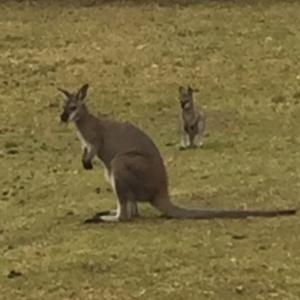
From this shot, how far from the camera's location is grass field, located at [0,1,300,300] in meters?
6.93

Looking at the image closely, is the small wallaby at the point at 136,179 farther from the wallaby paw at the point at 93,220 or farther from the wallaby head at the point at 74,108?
the wallaby head at the point at 74,108

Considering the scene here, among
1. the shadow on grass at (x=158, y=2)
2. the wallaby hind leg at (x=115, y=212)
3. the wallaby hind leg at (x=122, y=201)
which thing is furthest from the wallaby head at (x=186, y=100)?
the shadow on grass at (x=158, y=2)

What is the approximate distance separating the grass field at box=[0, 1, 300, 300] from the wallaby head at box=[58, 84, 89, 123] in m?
0.62

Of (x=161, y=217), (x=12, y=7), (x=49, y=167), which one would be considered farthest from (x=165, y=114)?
(x=12, y=7)

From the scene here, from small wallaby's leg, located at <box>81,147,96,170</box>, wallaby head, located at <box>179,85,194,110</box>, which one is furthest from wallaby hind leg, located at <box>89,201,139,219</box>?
wallaby head, located at <box>179,85,194,110</box>

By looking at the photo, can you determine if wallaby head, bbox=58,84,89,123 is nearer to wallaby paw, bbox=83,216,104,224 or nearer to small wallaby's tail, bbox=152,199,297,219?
wallaby paw, bbox=83,216,104,224

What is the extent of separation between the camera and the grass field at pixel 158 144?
22.7 feet

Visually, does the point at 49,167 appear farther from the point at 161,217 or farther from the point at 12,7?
the point at 12,7

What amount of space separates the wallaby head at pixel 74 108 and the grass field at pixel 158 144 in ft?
2.03

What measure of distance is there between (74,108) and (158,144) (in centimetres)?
318

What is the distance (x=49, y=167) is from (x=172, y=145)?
176cm

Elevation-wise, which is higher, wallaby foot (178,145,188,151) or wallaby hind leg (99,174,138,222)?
wallaby hind leg (99,174,138,222)

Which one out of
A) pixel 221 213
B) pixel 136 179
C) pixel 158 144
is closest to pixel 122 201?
pixel 136 179

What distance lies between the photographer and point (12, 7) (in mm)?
21359
